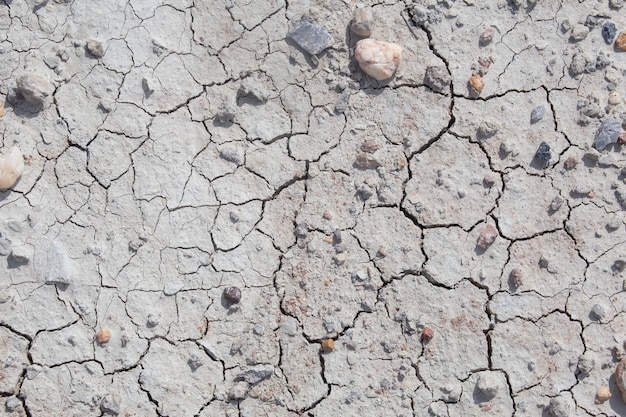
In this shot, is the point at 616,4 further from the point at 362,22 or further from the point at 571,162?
the point at 362,22

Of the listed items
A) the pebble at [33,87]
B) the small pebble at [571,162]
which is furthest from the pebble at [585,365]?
the pebble at [33,87]

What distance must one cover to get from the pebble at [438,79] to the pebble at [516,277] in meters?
1.00

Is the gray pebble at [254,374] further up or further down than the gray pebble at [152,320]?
further down

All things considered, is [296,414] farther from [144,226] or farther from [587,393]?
[587,393]

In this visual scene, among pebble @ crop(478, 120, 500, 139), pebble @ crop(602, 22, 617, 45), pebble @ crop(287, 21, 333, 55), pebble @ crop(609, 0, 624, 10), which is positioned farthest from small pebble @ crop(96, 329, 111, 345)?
pebble @ crop(609, 0, 624, 10)

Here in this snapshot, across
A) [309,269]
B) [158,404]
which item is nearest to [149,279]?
[158,404]

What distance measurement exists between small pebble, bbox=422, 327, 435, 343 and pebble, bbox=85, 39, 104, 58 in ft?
7.17

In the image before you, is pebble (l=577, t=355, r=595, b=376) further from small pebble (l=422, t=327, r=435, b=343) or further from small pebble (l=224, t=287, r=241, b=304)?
small pebble (l=224, t=287, r=241, b=304)

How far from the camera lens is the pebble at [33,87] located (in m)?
3.19

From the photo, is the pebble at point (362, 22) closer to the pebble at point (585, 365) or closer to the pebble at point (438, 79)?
the pebble at point (438, 79)

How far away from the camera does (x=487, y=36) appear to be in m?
3.38

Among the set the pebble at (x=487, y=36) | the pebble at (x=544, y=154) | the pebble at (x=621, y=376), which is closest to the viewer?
the pebble at (x=621, y=376)

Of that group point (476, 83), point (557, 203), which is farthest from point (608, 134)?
point (476, 83)

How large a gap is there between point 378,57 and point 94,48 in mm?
1473
